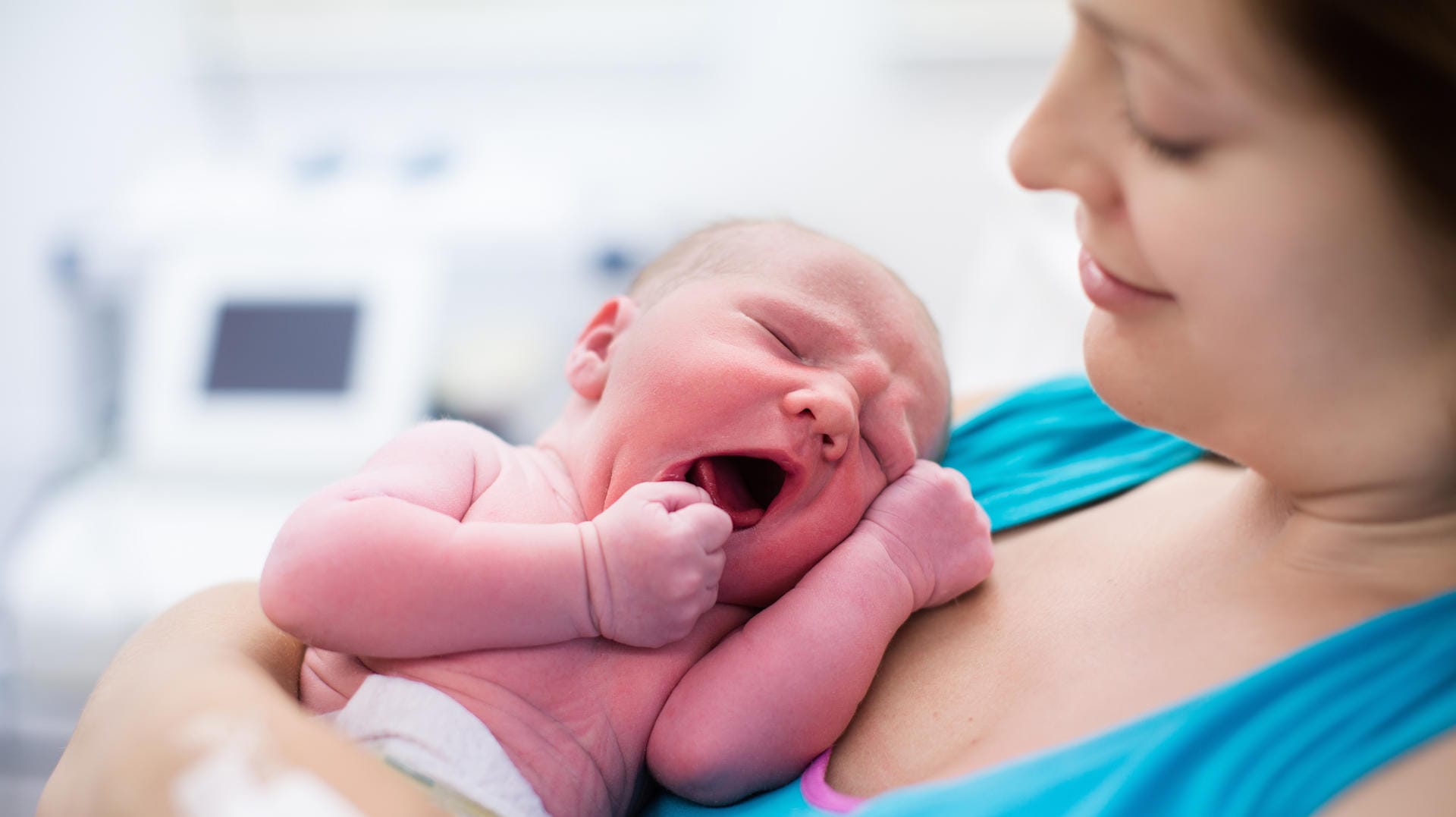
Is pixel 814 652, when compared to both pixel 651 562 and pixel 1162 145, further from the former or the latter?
pixel 1162 145

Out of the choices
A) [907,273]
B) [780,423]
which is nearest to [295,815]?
[780,423]

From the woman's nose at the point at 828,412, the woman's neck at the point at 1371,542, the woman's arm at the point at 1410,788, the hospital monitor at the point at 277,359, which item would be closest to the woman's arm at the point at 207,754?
the woman's nose at the point at 828,412

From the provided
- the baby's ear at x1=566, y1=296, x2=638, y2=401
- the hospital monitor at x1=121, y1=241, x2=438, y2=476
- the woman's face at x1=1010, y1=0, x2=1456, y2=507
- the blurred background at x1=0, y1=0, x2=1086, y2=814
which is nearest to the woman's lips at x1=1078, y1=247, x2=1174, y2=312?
the woman's face at x1=1010, y1=0, x2=1456, y2=507

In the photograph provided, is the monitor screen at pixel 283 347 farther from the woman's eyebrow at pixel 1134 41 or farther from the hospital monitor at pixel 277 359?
the woman's eyebrow at pixel 1134 41

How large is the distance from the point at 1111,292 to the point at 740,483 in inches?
15.0

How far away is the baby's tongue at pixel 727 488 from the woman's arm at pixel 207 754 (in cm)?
35

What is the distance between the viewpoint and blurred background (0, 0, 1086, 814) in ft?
6.25

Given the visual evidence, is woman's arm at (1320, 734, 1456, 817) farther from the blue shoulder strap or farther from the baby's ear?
the baby's ear

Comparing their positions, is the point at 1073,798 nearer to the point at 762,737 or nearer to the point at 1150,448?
the point at 762,737

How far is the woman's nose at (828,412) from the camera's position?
84cm

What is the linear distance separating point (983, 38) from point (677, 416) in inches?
79.9

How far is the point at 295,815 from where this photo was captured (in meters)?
0.58

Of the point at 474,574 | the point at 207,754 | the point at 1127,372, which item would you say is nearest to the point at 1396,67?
the point at 1127,372

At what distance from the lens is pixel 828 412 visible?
2.76ft
